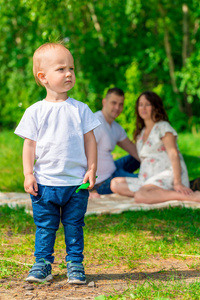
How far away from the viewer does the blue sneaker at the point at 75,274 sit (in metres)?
2.52

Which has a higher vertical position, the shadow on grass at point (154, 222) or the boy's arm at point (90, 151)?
the boy's arm at point (90, 151)

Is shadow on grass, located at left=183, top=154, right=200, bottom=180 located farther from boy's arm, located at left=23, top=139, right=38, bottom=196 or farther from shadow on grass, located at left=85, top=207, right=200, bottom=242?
boy's arm, located at left=23, top=139, right=38, bottom=196

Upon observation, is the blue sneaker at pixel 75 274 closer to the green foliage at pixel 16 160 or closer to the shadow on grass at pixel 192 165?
the green foliage at pixel 16 160

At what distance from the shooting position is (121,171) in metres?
5.69

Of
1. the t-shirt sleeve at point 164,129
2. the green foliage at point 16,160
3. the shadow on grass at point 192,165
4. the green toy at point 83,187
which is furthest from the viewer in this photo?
the shadow on grass at point 192,165

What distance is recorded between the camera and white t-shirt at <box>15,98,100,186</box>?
8.28ft

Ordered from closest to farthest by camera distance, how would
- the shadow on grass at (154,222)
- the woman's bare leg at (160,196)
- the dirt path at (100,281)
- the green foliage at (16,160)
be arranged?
the dirt path at (100,281) < the shadow on grass at (154,222) < the woman's bare leg at (160,196) < the green foliage at (16,160)

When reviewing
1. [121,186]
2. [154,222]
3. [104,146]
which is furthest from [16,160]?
[154,222]

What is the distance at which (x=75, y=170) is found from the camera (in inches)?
101

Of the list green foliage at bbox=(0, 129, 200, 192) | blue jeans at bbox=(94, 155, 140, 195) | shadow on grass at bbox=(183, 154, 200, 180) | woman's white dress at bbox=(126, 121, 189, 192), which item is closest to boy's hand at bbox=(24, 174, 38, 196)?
woman's white dress at bbox=(126, 121, 189, 192)

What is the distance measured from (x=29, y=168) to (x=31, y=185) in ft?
0.36

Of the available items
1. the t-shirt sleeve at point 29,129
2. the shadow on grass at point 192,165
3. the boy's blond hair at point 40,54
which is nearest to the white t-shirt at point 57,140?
the t-shirt sleeve at point 29,129

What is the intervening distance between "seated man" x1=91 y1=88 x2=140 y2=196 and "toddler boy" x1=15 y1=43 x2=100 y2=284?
Result: 267 centimetres

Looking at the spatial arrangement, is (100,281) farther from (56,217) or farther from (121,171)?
(121,171)
